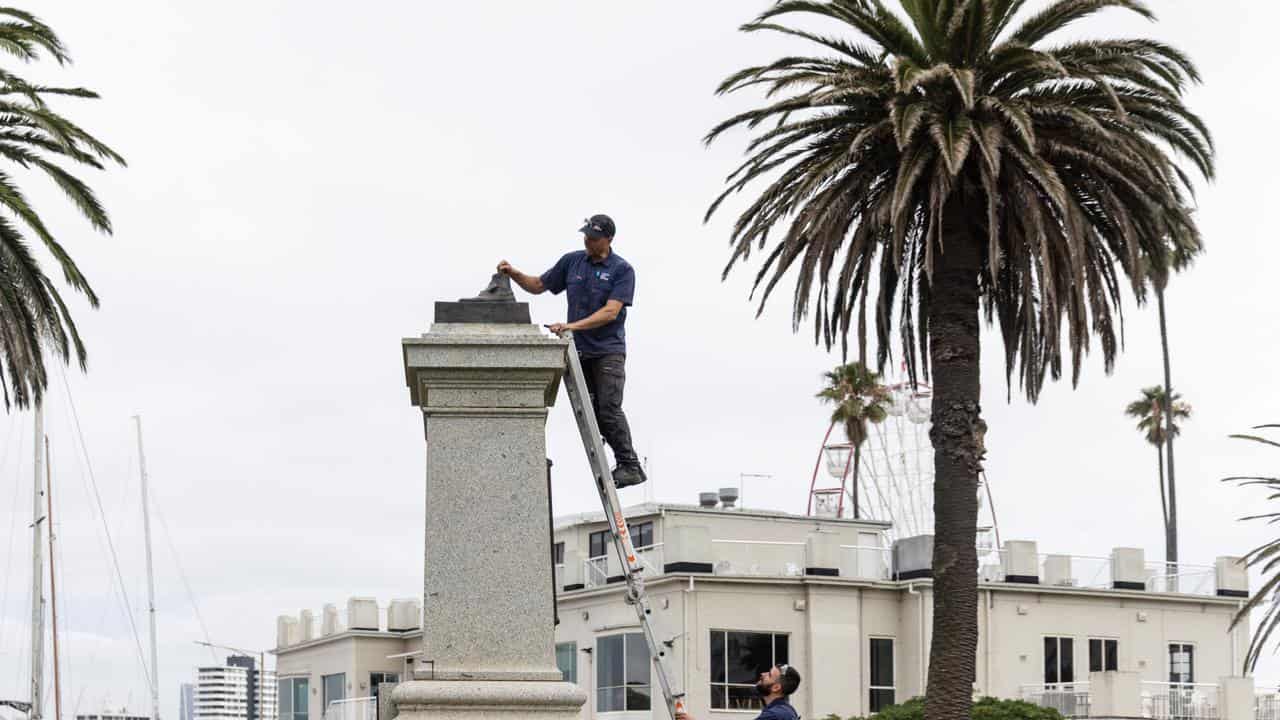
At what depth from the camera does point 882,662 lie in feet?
183

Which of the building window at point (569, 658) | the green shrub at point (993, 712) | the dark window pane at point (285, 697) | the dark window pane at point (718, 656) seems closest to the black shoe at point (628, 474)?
the green shrub at point (993, 712)

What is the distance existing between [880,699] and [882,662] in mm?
1145

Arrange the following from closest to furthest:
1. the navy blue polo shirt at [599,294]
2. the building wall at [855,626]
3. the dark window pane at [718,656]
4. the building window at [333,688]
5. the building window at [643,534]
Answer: the navy blue polo shirt at [599,294], the dark window pane at [718,656], the building wall at [855,626], the building window at [643,534], the building window at [333,688]

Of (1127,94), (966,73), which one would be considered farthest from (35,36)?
(1127,94)

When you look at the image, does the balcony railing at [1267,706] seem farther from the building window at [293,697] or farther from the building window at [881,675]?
the building window at [293,697]

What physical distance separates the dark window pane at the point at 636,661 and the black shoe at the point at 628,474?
43.5m

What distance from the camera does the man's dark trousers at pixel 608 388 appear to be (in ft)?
35.0

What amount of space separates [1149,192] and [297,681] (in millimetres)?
52185

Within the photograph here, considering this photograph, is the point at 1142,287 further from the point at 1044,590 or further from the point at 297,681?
the point at 297,681

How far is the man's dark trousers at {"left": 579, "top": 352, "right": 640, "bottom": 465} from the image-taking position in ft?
35.0

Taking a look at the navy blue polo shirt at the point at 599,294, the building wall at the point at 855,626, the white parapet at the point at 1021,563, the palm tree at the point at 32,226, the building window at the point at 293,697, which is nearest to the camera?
the navy blue polo shirt at the point at 599,294

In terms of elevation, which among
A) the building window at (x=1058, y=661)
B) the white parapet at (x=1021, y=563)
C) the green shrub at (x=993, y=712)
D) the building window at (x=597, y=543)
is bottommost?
the green shrub at (x=993, y=712)

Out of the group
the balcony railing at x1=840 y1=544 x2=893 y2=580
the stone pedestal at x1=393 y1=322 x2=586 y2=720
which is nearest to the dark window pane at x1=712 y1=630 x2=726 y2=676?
the balcony railing at x1=840 y1=544 x2=893 y2=580

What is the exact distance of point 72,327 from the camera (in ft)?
99.5
